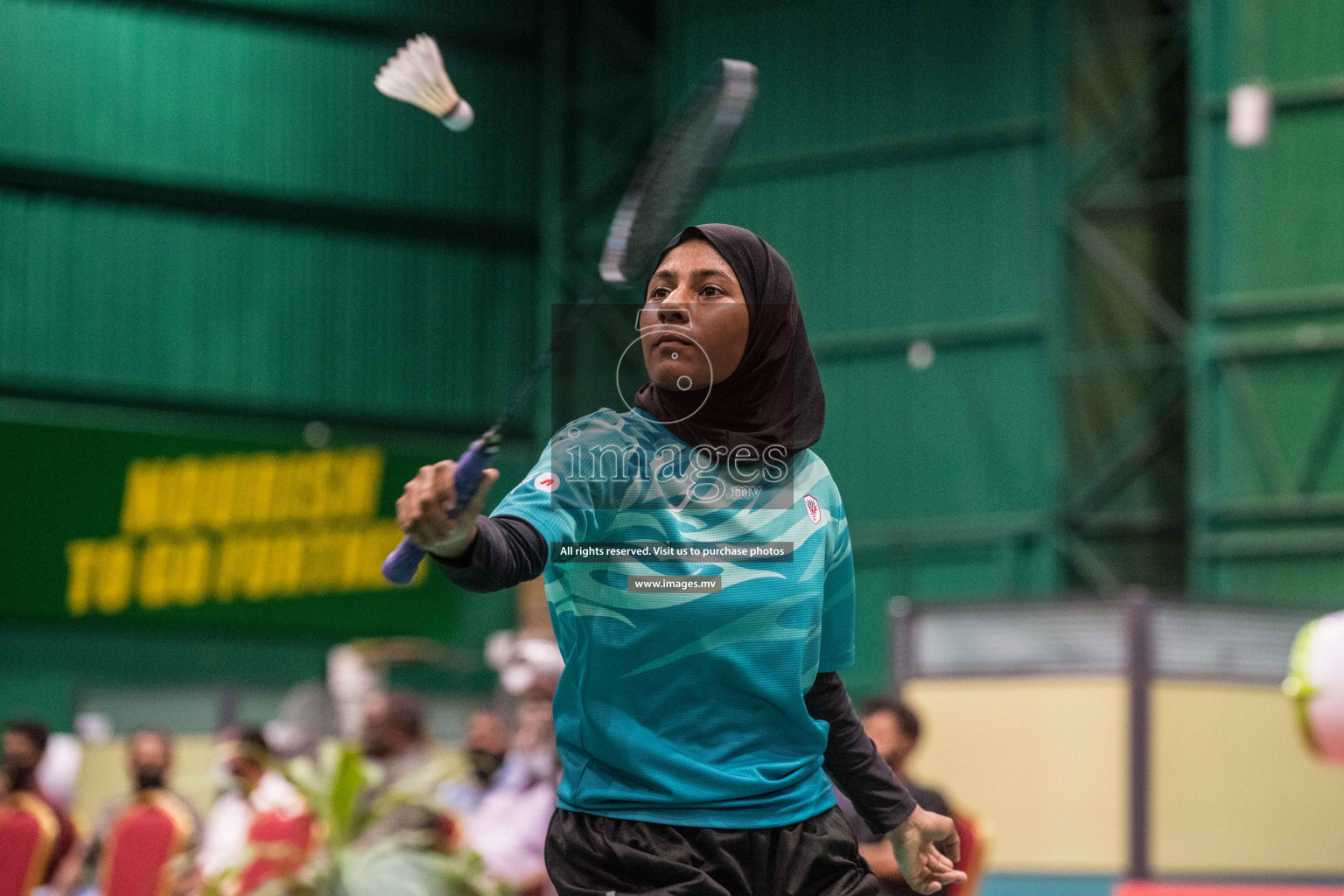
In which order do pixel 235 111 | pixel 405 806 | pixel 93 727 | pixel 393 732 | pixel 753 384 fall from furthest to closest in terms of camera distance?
pixel 235 111, pixel 93 727, pixel 393 732, pixel 405 806, pixel 753 384

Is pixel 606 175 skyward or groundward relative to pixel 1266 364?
skyward

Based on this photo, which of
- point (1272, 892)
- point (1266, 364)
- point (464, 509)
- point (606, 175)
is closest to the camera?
point (464, 509)

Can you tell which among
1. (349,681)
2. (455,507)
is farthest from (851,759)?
(349,681)

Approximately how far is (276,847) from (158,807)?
1912mm

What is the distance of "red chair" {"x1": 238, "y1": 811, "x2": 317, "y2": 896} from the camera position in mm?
6016

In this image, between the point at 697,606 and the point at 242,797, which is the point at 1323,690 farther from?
the point at 242,797

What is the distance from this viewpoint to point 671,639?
6.66ft

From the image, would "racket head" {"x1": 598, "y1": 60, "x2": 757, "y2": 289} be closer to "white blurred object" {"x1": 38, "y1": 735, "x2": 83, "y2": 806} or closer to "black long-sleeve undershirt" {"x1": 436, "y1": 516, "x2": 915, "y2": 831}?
"black long-sleeve undershirt" {"x1": 436, "y1": 516, "x2": 915, "y2": 831}

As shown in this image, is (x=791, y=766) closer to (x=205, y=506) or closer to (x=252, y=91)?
(x=205, y=506)

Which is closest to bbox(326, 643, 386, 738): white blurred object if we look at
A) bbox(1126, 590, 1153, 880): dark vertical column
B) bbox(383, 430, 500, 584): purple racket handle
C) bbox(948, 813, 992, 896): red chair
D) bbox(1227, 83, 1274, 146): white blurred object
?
bbox(1126, 590, 1153, 880): dark vertical column

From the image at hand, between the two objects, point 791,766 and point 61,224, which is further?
point 61,224

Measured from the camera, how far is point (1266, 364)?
14195 mm

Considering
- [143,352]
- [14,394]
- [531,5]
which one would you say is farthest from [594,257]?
[14,394]

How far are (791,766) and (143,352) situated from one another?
50.1 feet
